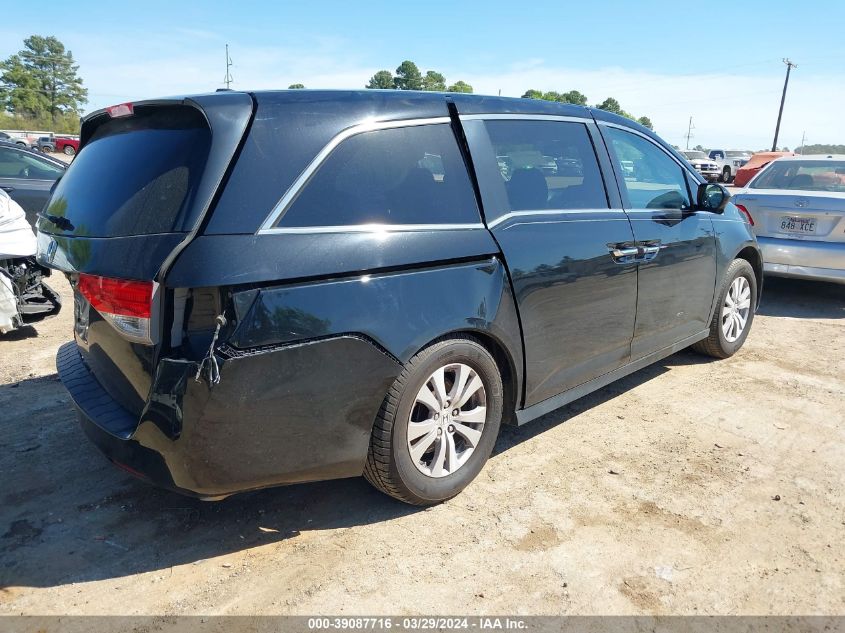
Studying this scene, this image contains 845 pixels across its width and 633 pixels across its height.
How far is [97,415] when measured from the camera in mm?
2637

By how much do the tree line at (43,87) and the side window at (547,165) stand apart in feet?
274

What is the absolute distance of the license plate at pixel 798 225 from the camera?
6812mm

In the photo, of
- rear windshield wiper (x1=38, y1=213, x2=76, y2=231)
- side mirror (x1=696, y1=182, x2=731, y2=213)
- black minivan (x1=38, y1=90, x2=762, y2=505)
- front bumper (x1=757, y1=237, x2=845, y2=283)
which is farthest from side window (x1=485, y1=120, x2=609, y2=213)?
front bumper (x1=757, y1=237, x2=845, y2=283)

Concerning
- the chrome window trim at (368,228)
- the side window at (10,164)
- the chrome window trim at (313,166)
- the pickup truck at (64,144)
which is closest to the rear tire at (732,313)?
the chrome window trim at (368,228)

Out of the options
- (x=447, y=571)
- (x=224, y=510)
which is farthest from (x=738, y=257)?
(x=224, y=510)

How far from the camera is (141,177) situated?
8.19 ft

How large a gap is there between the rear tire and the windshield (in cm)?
295

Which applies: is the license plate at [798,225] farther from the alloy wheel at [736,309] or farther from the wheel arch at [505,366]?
the wheel arch at [505,366]

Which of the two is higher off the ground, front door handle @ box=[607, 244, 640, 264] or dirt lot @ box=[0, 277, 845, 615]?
front door handle @ box=[607, 244, 640, 264]

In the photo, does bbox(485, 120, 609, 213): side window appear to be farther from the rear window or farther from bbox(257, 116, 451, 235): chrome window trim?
the rear window

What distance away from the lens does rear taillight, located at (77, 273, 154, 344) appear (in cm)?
226

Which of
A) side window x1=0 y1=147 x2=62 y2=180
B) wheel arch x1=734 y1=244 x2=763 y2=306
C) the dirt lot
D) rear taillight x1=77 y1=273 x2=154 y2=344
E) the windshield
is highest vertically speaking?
the windshield

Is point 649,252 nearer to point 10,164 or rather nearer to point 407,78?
point 10,164

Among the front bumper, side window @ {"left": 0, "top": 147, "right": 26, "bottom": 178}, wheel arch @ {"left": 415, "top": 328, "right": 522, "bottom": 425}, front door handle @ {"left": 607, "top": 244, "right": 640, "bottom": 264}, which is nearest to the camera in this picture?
wheel arch @ {"left": 415, "top": 328, "right": 522, "bottom": 425}
